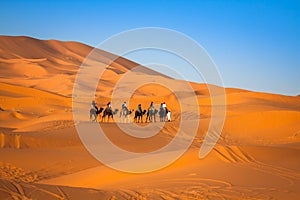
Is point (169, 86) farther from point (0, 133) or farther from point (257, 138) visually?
point (0, 133)

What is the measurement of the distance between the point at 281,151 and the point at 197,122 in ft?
44.7

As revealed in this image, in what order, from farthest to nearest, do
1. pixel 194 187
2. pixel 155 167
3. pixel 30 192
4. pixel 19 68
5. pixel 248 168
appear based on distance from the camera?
pixel 19 68 → pixel 155 167 → pixel 248 168 → pixel 194 187 → pixel 30 192

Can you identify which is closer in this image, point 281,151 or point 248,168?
point 248,168

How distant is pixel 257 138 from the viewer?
24.0 m

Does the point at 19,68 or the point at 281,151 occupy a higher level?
the point at 19,68

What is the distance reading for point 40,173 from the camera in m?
13.3

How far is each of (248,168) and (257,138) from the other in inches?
502

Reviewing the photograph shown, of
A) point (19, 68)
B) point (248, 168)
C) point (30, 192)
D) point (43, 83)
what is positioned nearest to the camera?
point (30, 192)

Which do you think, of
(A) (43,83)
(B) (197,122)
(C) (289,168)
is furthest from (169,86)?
(C) (289,168)

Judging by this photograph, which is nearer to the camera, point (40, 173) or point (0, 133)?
point (40, 173)

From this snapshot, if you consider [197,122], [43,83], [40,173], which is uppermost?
[43,83]

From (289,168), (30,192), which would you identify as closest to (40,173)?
(30,192)

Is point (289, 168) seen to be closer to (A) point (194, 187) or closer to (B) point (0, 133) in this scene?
(A) point (194, 187)

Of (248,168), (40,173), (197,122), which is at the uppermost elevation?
(197,122)
